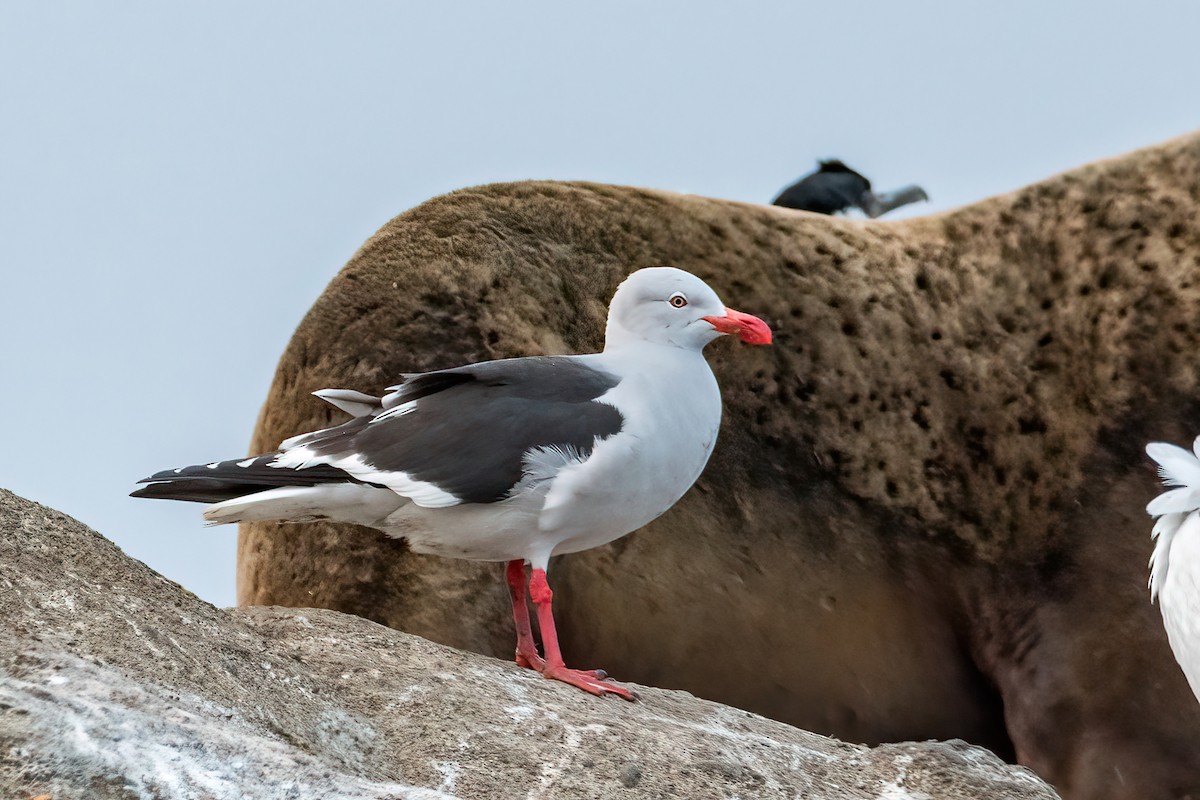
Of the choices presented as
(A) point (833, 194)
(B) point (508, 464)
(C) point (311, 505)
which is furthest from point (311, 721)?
(A) point (833, 194)

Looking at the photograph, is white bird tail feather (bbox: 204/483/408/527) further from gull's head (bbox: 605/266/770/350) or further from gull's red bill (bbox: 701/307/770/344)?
gull's red bill (bbox: 701/307/770/344)

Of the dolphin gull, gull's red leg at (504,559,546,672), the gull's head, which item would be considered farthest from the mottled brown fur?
the dolphin gull

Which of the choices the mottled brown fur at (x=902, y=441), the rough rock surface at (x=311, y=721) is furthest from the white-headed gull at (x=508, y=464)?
the mottled brown fur at (x=902, y=441)

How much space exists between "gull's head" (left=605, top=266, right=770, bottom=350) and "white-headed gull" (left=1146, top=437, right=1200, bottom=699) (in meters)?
1.29

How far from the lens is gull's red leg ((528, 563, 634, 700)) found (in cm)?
431

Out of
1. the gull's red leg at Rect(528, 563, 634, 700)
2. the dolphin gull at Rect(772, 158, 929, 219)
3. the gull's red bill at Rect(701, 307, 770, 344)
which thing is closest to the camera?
the gull's red leg at Rect(528, 563, 634, 700)

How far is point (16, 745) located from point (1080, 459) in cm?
497

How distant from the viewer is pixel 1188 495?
4.53 m

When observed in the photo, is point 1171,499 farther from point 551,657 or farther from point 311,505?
point 311,505

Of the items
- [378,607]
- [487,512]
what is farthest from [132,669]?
[378,607]

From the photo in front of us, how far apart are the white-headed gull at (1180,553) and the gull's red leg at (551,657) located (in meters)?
1.66

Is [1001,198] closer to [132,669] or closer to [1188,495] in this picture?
[1188,495]

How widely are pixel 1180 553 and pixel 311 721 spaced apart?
2567mm

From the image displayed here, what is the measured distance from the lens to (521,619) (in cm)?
461
